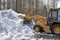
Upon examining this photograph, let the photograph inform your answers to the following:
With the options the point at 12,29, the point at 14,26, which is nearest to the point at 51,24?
the point at 14,26

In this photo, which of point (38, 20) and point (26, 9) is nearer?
point (38, 20)

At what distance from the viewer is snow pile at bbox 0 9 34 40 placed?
1264cm

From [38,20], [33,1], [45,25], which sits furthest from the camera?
[33,1]

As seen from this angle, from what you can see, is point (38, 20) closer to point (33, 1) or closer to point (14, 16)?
point (14, 16)

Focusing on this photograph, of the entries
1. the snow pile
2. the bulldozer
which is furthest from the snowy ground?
the bulldozer

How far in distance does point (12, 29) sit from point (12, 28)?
0.32 meters

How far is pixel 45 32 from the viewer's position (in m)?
19.5

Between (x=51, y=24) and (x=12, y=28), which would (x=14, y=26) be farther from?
(x=51, y=24)

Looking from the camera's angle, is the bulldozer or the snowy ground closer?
the snowy ground

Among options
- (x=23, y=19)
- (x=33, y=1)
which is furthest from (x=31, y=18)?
(x=33, y=1)

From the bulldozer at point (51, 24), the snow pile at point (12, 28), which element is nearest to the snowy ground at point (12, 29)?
the snow pile at point (12, 28)

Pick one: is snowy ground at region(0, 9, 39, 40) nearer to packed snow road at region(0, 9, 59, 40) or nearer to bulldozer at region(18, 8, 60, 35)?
packed snow road at region(0, 9, 59, 40)

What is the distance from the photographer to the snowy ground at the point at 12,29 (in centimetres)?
1265

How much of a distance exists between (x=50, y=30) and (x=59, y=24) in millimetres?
1191
